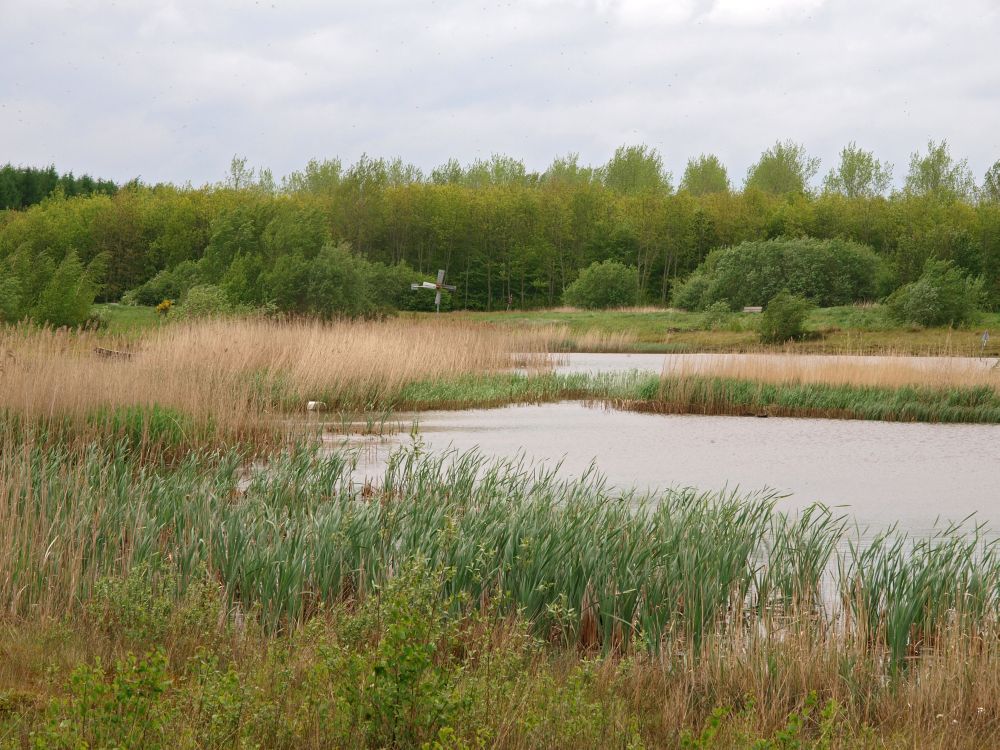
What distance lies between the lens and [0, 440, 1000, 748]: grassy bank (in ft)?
10.0

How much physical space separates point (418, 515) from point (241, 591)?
1.04 m

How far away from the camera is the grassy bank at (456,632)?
120 inches

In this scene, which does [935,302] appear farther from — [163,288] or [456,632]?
[456,632]

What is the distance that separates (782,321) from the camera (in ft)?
107

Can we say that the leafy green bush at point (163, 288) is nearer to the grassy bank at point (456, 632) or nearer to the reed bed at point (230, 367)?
the reed bed at point (230, 367)

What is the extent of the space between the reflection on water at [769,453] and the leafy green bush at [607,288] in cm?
3428

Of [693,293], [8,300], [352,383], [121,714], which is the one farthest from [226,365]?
[693,293]

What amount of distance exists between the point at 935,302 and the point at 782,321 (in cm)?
562

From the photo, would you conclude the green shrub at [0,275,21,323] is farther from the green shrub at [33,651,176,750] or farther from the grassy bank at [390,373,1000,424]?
the green shrub at [33,651,176,750]

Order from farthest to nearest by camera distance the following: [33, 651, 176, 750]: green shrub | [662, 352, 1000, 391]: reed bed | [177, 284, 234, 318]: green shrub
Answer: [177, 284, 234, 318]: green shrub, [662, 352, 1000, 391]: reed bed, [33, 651, 176, 750]: green shrub

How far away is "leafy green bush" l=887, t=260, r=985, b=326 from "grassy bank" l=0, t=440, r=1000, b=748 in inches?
1212

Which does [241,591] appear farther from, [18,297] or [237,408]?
[18,297]

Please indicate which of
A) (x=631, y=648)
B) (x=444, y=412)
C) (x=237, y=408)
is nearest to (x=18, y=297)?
(x=444, y=412)

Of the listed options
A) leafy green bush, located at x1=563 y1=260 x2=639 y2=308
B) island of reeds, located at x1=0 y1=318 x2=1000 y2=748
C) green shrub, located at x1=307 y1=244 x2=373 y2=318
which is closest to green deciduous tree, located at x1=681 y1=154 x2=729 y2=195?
leafy green bush, located at x1=563 y1=260 x2=639 y2=308
